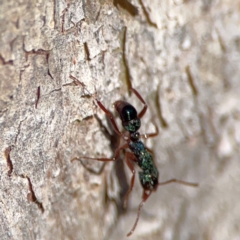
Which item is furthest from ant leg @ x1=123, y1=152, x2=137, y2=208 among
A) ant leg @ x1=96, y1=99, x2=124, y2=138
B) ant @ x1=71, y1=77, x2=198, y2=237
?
ant leg @ x1=96, y1=99, x2=124, y2=138

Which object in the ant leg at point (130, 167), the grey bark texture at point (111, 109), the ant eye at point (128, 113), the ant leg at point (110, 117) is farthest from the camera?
the ant leg at point (130, 167)

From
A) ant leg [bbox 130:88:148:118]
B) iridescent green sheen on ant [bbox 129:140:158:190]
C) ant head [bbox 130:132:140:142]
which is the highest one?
ant leg [bbox 130:88:148:118]

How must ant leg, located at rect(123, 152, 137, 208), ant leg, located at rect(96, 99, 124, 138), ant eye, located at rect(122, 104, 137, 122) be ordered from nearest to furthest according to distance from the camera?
ant leg, located at rect(96, 99, 124, 138) < ant eye, located at rect(122, 104, 137, 122) < ant leg, located at rect(123, 152, 137, 208)

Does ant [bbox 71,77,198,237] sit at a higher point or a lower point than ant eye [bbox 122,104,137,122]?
lower

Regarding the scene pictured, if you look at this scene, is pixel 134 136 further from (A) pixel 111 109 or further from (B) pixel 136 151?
(A) pixel 111 109

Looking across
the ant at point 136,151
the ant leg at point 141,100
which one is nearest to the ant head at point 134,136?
the ant at point 136,151

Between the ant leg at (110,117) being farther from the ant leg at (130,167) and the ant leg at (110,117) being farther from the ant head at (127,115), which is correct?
the ant leg at (130,167)

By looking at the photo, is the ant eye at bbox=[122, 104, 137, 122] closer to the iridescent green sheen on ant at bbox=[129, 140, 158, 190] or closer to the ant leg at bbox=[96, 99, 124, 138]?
the ant leg at bbox=[96, 99, 124, 138]

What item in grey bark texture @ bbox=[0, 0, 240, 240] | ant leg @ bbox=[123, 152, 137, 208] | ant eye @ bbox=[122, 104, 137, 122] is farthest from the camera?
ant leg @ bbox=[123, 152, 137, 208]
